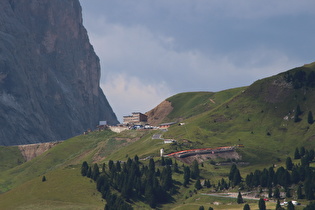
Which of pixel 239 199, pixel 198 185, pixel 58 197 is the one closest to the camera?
pixel 239 199

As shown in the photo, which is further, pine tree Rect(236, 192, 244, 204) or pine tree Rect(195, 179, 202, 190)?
pine tree Rect(195, 179, 202, 190)

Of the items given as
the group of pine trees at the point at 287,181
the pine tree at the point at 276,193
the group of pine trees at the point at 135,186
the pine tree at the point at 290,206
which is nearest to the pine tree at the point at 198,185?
the group of pine trees at the point at 135,186

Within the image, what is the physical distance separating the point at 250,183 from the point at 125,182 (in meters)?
36.6

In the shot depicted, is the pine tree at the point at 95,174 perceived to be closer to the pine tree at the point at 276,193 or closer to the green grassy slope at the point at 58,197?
the green grassy slope at the point at 58,197

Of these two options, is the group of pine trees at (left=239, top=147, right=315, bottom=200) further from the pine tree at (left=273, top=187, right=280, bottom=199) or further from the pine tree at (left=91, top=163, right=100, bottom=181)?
the pine tree at (left=91, top=163, right=100, bottom=181)

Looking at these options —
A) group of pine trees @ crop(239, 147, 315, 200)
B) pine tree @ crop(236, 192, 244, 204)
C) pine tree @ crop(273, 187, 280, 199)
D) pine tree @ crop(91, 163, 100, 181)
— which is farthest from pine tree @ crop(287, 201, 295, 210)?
pine tree @ crop(91, 163, 100, 181)

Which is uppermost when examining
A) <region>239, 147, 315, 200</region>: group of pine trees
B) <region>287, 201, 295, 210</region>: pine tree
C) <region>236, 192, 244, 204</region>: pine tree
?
<region>239, 147, 315, 200</region>: group of pine trees

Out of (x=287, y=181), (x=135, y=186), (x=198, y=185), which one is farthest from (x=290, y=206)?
(x=135, y=186)

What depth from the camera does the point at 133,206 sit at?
181 meters

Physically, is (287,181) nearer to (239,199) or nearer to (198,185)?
(239,199)

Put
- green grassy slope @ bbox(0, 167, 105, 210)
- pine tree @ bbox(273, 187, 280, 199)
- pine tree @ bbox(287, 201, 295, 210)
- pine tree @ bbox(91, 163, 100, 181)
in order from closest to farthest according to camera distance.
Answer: pine tree @ bbox(287, 201, 295, 210) → pine tree @ bbox(273, 187, 280, 199) → green grassy slope @ bbox(0, 167, 105, 210) → pine tree @ bbox(91, 163, 100, 181)

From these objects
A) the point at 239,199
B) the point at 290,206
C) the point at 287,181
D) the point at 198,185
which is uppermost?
the point at 198,185

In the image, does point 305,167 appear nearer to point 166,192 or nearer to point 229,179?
point 229,179

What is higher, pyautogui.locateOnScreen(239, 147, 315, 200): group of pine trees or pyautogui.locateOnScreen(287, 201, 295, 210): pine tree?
pyautogui.locateOnScreen(239, 147, 315, 200): group of pine trees
